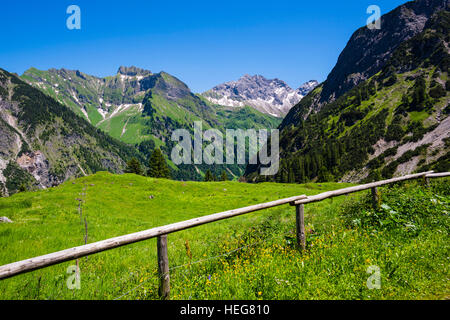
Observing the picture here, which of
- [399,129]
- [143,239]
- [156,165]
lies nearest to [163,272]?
[143,239]

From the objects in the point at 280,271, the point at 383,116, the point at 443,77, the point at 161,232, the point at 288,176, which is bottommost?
the point at 288,176

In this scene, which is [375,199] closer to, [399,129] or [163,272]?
[163,272]

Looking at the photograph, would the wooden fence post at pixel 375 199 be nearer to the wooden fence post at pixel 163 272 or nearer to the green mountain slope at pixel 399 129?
the wooden fence post at pixel 163 272

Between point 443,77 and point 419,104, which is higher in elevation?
point 443,77

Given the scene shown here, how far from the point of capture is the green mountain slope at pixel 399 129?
114875 millimetres

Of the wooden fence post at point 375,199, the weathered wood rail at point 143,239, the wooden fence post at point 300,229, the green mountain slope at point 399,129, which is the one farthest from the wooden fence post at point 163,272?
the green mountain slope at point 399,129

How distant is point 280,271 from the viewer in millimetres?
6344

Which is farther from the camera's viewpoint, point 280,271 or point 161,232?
point 280,271

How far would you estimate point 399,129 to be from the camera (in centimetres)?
14138

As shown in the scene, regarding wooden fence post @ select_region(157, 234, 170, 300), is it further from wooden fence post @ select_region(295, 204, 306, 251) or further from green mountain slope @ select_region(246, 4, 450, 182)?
green mountain slope @ select_region(246, 4, 450, 182)

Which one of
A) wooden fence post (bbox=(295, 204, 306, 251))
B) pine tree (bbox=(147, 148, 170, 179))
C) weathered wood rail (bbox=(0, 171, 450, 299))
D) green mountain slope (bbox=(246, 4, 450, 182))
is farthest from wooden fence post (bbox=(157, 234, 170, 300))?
green mountain slope (bbox=(246, 4, 450, 182))

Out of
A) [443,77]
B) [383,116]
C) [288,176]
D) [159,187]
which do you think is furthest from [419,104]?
[159,187]

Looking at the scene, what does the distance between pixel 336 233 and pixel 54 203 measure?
1034 inches
